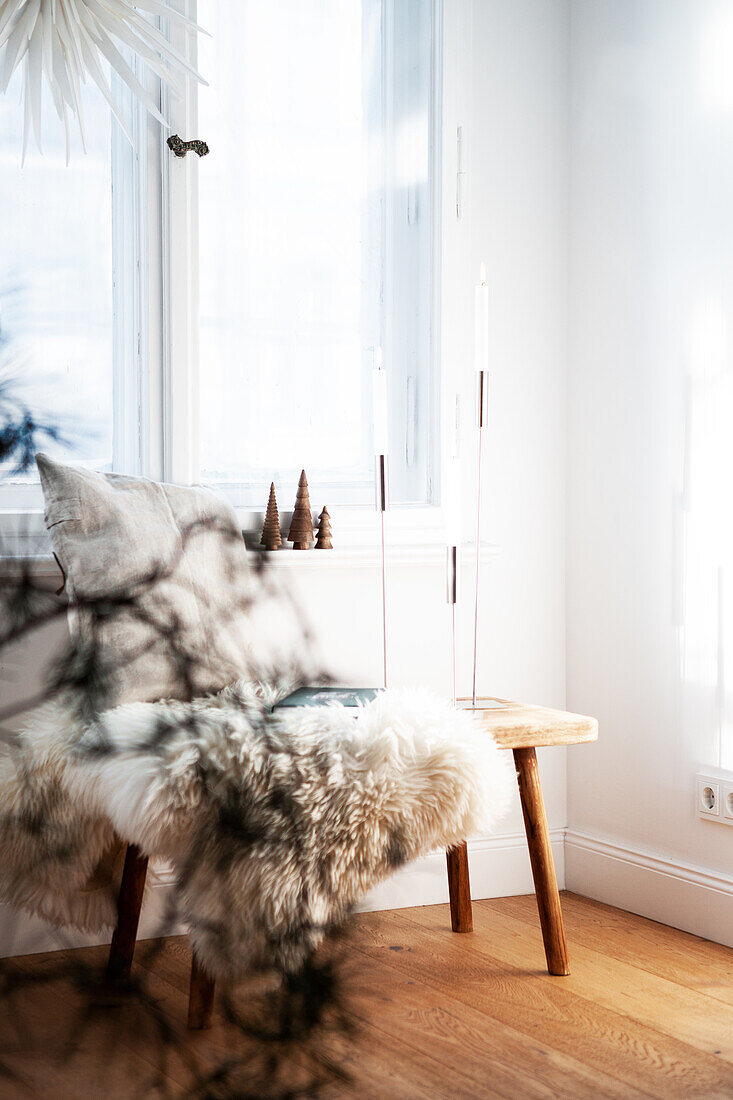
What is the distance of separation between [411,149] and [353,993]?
172cm

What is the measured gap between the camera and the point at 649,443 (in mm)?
2193

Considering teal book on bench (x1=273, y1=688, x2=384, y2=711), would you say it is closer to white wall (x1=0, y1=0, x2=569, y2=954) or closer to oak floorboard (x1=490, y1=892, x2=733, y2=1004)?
white wall (x1=0, y1=0, x2=569, y2=954)

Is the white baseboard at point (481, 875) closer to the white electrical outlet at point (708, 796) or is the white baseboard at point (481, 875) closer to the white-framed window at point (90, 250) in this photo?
the white electrical outlet at point (708, 796)

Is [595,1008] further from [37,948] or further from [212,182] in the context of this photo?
[212,182]

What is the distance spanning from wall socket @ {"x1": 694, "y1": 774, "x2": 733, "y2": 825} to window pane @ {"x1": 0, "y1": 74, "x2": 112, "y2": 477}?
1.25 m

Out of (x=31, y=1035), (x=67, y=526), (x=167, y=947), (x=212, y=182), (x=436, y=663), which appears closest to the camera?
(x=31, y=1035)

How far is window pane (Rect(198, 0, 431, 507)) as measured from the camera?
2.10m

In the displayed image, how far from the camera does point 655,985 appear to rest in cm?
182

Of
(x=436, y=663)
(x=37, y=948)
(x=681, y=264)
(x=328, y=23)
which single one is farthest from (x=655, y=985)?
(x=328, y=23)

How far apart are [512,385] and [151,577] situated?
1.15m

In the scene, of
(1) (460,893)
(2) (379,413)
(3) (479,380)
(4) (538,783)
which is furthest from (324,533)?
(1) (460,893)

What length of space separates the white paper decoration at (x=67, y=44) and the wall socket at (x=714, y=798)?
155 cm

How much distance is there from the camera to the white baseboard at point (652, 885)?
203 cm

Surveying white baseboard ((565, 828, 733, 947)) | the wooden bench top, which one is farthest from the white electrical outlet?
the wooden bench top
